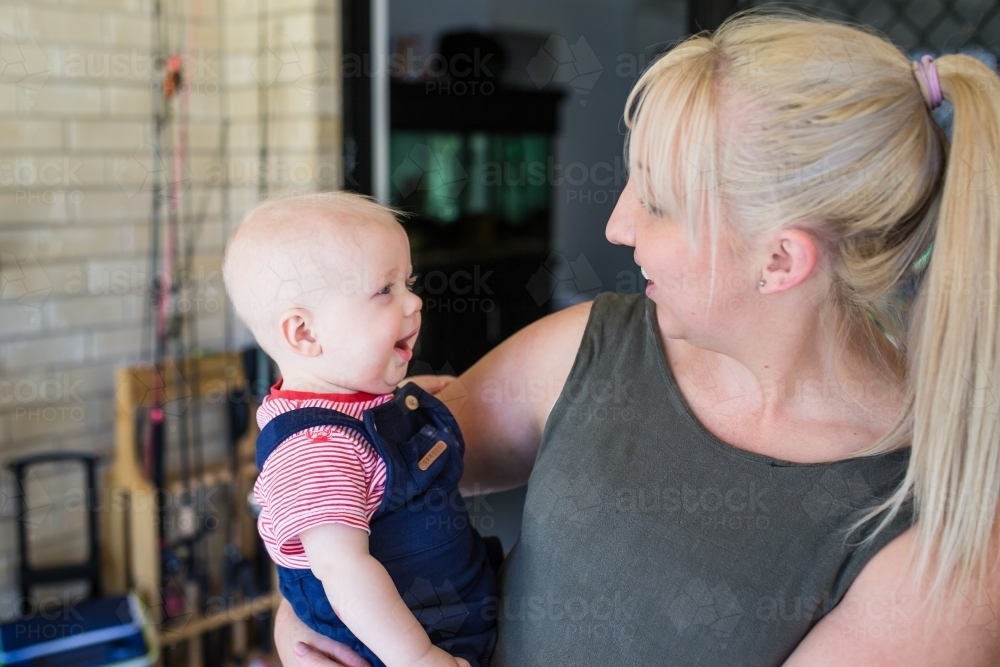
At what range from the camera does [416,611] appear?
42.6 inches

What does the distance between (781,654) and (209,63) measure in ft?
8.63

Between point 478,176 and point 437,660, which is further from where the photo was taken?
point 478,176

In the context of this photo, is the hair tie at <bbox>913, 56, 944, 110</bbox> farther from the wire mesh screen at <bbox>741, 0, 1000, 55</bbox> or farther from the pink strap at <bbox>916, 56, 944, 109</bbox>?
the wire mesh screen at <bbox>741, 0, 1000, 55</bbox>

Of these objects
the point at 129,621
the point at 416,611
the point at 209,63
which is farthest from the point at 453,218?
the point at 416,611

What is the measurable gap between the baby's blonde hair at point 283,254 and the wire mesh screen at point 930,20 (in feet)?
5.01

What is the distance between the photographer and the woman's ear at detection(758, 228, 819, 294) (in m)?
0.97

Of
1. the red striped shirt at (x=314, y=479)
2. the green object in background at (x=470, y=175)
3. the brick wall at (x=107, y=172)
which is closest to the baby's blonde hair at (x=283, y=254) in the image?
the red striped shirt at (x=314, y=479)

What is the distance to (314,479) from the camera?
3.18 ft

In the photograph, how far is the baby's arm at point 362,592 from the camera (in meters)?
0.96

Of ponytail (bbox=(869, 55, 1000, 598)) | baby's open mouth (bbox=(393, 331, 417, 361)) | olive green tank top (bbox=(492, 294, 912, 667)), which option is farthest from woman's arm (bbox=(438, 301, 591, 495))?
ponytail (bbox=(869, 55, 1000, 598))

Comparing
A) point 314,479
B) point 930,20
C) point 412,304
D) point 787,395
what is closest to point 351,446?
point 314,479

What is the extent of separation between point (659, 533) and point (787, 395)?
213 mm

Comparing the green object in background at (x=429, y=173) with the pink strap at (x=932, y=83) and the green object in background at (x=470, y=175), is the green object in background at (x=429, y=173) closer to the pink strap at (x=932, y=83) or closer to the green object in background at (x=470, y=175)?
the green object in background at (x=470, y=175)

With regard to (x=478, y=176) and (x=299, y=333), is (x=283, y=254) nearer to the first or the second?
(x=299, y=333)
